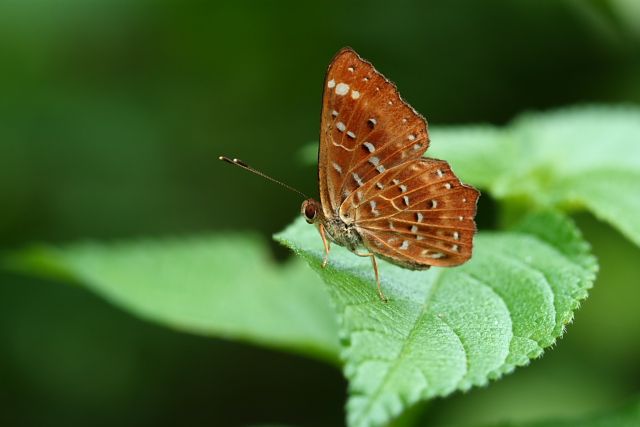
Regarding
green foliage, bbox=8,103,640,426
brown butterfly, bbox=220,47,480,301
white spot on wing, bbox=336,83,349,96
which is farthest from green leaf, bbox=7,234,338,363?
white spot on wing, bbox=336,83,349,96

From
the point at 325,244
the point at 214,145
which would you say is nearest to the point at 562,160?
the point at 325,244

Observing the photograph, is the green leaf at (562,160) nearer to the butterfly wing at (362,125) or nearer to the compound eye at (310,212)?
the butterfly wing at (362,125)

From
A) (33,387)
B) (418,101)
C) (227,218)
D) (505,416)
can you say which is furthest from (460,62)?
(33,387)

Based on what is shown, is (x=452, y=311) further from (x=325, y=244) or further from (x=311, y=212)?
(x=311, y=212)

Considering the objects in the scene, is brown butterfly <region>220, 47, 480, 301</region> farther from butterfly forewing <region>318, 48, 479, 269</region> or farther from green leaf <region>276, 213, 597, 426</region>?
green leaf <region>276, 213, 597, 426</region>

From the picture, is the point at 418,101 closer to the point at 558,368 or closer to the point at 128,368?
the point at 558,368

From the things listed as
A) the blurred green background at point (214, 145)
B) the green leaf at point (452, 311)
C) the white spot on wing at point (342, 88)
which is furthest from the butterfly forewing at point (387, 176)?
the blurred green background at point (214, 145)

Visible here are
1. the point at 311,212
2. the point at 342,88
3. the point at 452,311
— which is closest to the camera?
the point at 452,311
